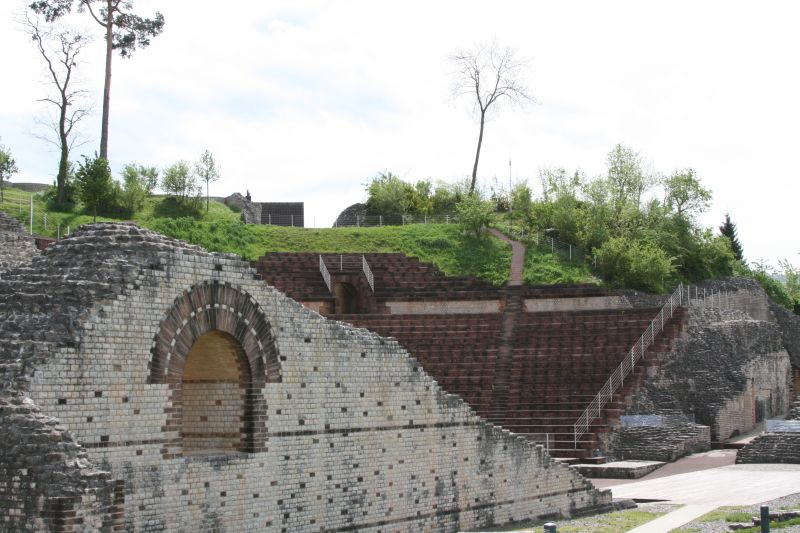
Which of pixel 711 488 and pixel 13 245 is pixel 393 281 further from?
pixel 13 245

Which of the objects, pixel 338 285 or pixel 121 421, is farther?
pixel 338 285

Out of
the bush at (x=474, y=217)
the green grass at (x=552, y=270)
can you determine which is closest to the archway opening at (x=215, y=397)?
the green grass at (x=552, y=270)

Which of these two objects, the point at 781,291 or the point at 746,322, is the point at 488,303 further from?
the point at 781,291

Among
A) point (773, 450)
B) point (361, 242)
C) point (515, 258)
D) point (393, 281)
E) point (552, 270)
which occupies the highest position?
point (361, 242)

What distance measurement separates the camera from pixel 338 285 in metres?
46.0

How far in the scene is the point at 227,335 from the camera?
15305 millimetres

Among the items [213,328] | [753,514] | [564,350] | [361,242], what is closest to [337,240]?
[361,242]

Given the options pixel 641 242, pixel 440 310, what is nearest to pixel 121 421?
pixel 440 310

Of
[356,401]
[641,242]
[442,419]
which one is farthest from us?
[641,242]

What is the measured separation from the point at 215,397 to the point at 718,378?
78.5 feet

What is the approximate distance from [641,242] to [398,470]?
113 feet

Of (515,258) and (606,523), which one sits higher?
(515,258)

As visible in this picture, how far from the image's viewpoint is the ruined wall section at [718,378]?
34.0 meters

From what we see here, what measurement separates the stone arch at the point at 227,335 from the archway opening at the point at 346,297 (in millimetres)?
29444
